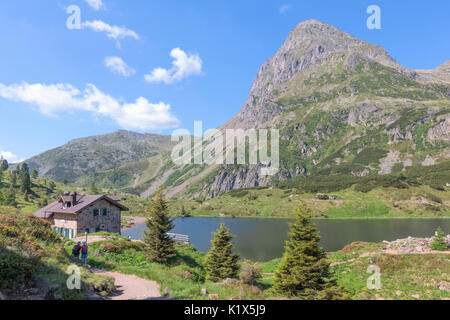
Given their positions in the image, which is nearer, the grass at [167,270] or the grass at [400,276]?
the grass at [167,270]

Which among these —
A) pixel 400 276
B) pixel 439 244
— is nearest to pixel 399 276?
pixel 400 276

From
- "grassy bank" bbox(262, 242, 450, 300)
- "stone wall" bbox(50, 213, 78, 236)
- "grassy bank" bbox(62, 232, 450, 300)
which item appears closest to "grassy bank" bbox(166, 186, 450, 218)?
"grassy bank" bbox(262, 242, 450, 300)

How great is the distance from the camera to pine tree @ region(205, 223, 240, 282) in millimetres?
24203

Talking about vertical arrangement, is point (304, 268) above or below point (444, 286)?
above

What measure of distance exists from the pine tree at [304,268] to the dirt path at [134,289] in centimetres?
900

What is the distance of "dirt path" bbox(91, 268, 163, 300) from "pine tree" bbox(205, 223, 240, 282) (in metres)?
7.27

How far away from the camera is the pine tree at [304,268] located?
56.8 feet

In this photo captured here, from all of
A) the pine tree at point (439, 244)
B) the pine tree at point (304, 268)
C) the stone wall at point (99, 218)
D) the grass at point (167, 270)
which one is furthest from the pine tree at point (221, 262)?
the stone wall at point (99, 218)

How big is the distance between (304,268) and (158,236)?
60.1 ft

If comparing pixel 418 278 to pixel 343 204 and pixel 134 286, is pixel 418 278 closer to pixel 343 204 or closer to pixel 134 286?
pixel 134 286

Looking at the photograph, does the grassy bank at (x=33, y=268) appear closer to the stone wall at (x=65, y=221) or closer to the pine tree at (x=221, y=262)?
the pine tree at (x=221, y=262)

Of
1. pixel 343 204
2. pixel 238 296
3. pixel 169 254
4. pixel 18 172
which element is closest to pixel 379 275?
pixel 238 296

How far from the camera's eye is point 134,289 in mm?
17141

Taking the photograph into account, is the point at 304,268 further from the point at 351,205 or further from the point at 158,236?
the point at 351,205
